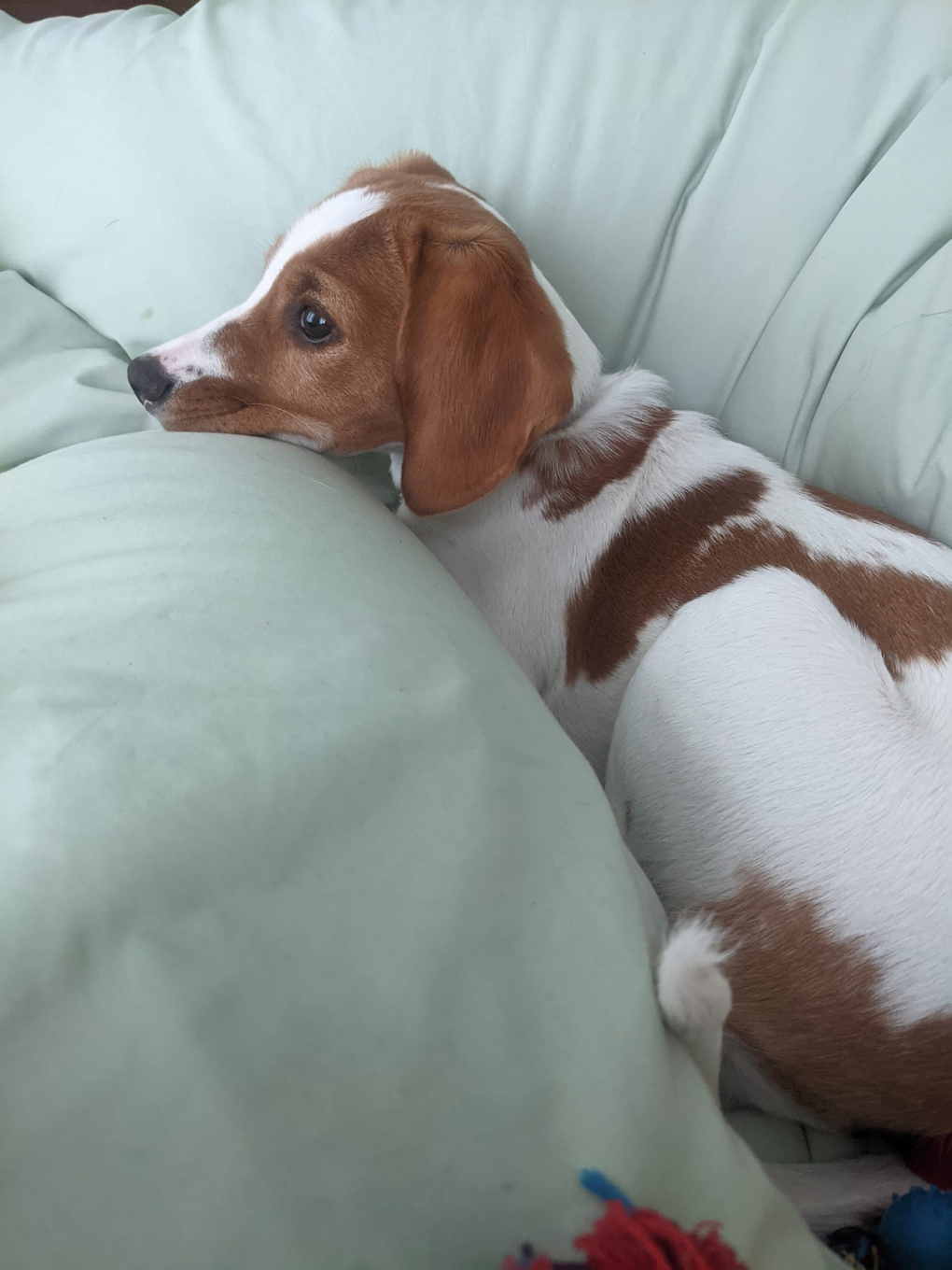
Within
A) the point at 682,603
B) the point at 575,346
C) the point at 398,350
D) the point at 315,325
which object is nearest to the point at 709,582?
the point at 682,603

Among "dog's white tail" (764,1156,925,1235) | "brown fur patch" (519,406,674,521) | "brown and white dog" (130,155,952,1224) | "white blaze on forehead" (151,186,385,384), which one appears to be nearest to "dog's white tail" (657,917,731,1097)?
"brown and white dog" (130,155,952,1224)

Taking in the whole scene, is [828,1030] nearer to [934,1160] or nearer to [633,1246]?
[934,1160]

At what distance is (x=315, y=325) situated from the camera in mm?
1170

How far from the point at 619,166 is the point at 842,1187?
131 cm

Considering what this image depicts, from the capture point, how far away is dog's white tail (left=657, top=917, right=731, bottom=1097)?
70 centimetres

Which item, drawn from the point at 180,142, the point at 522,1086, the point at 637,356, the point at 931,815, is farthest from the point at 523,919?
the point at 180,142

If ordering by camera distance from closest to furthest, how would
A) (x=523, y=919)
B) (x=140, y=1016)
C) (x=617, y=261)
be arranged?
(x=140, y=1016)
(x=523, y=919)
(x=617, y=261)

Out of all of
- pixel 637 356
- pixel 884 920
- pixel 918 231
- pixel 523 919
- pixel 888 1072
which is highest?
pixel 918 231

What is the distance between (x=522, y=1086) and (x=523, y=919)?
107 mm

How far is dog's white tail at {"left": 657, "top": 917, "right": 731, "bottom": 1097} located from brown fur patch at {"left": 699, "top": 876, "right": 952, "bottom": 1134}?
201 mm

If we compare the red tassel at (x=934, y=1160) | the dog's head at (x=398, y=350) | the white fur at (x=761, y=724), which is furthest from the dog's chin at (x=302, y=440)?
the red tassel at (x=934, y=1160)

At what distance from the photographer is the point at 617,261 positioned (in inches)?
54.4

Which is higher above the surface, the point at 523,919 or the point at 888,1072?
the point at 523,919

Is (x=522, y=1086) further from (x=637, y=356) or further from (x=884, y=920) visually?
(x=637, y=356)
